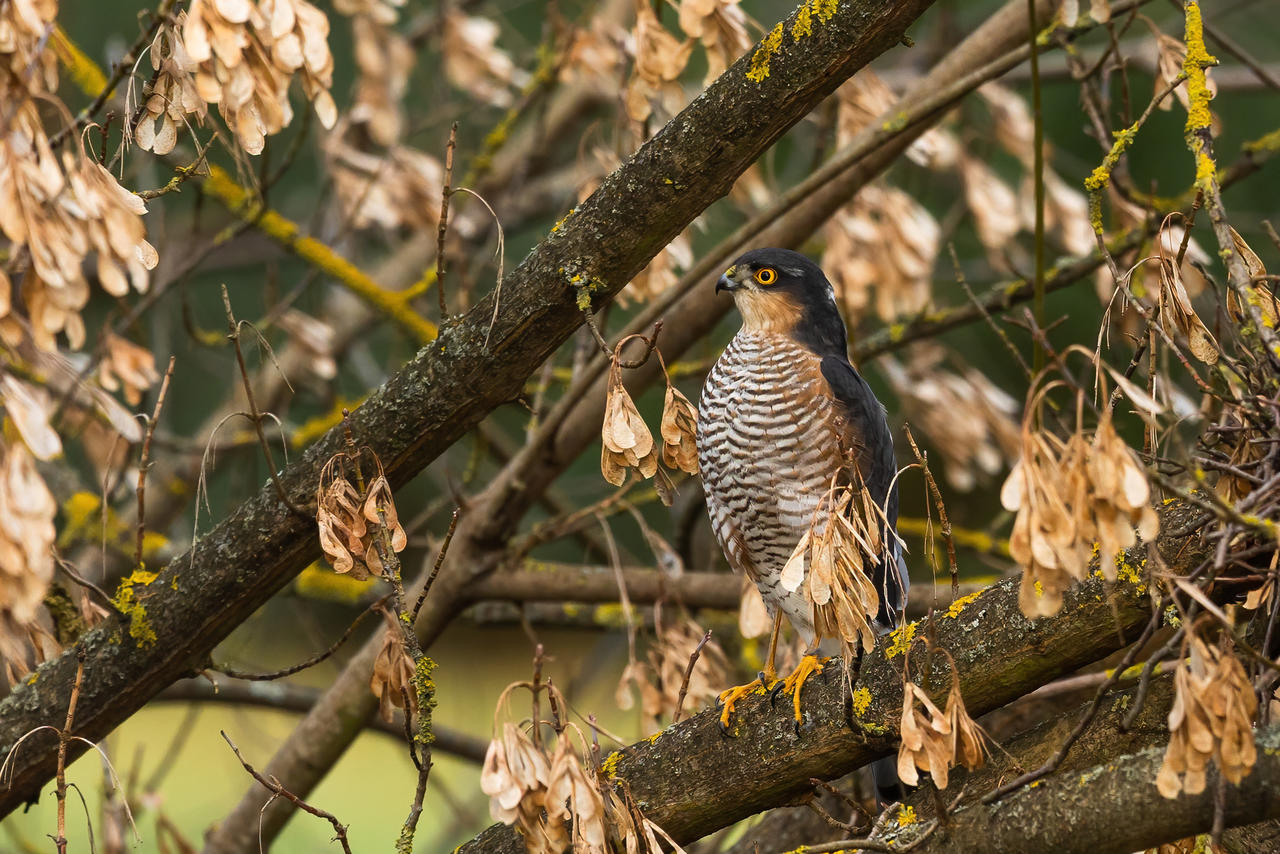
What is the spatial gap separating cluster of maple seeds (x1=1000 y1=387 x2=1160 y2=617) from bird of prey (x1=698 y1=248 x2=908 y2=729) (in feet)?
5.65

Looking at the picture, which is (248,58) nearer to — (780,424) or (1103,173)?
(1103,173)

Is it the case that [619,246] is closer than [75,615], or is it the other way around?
[619,246]

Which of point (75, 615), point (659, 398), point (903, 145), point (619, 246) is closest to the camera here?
point (619, 246)

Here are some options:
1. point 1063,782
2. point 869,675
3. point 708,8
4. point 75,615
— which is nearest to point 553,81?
point 708,8

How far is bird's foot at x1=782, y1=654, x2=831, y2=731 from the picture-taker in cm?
254

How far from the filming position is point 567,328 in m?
2.52

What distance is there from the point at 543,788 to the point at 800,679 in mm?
917

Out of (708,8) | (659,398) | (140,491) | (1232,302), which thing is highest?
(659,398)

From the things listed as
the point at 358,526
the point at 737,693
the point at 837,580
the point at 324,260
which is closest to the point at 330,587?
the point at 324,260

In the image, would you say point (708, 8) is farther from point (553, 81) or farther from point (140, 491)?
point (553, 81)

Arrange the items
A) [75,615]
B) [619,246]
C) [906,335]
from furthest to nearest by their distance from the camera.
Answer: [906,335]
[75,615]
[619,246]

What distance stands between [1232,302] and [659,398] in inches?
289

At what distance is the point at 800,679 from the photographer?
2.70 meters

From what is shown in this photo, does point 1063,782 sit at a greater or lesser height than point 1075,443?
lesser
